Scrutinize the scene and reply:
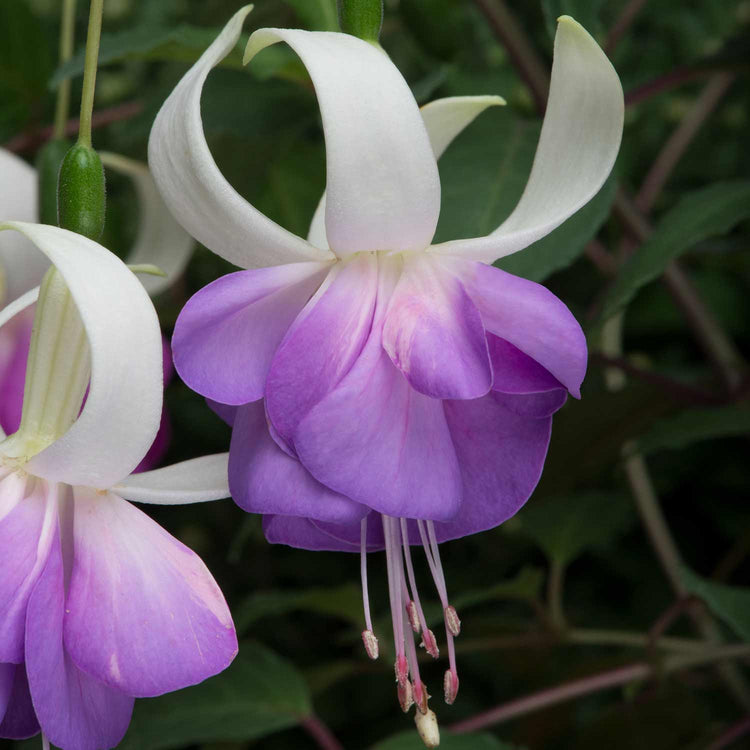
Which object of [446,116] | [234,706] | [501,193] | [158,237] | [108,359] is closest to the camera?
[108,359]

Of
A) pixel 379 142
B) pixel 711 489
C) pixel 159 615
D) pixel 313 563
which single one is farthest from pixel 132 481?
pixel 711 489

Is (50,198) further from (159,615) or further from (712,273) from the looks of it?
(712,273)

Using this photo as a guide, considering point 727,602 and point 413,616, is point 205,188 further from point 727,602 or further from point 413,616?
point 727,602

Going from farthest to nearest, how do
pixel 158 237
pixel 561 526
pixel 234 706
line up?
pixel 561 526, pixel 234 706, pixel 158 237

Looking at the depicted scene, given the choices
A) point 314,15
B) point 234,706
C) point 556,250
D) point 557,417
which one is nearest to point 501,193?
point 556,250

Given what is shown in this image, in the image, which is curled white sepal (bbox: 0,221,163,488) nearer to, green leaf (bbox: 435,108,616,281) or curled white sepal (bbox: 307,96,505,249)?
curled white sepal (bbox: 307,96,505,249)

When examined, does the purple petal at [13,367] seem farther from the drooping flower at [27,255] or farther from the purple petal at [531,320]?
the purple petal at [531,320]
